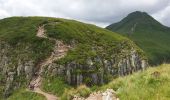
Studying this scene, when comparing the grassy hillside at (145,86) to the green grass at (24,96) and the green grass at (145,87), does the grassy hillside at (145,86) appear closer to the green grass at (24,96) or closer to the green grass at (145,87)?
the green grass at (145,87)

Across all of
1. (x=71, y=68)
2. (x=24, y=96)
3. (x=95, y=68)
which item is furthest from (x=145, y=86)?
(x=95, y=68)

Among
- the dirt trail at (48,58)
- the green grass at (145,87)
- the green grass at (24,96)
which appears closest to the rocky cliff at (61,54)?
the dirt trail at (48,58)

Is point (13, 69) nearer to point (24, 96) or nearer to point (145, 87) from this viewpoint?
point (24, 96)

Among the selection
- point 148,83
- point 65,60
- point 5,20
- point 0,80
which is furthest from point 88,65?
point 148,83

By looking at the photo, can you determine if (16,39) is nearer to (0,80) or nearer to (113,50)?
(0,80)

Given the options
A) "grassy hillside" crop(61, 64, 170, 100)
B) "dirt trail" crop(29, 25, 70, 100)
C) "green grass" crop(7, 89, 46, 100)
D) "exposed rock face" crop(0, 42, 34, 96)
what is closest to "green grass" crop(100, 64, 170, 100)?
"grassy hillside" crop(61, 64, 170, 100)

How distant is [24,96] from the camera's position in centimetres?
8875

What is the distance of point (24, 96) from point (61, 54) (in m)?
22.1

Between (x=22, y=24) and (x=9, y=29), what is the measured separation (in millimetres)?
5778

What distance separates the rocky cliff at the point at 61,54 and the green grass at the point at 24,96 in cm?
521

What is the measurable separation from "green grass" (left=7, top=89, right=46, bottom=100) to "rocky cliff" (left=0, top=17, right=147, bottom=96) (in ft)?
17.1

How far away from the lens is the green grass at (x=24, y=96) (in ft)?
272

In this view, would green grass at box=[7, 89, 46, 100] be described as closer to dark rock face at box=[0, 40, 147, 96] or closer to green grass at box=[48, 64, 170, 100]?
dark rock face at box=[0, 40, 147, 96]

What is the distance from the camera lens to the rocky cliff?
102 meters
